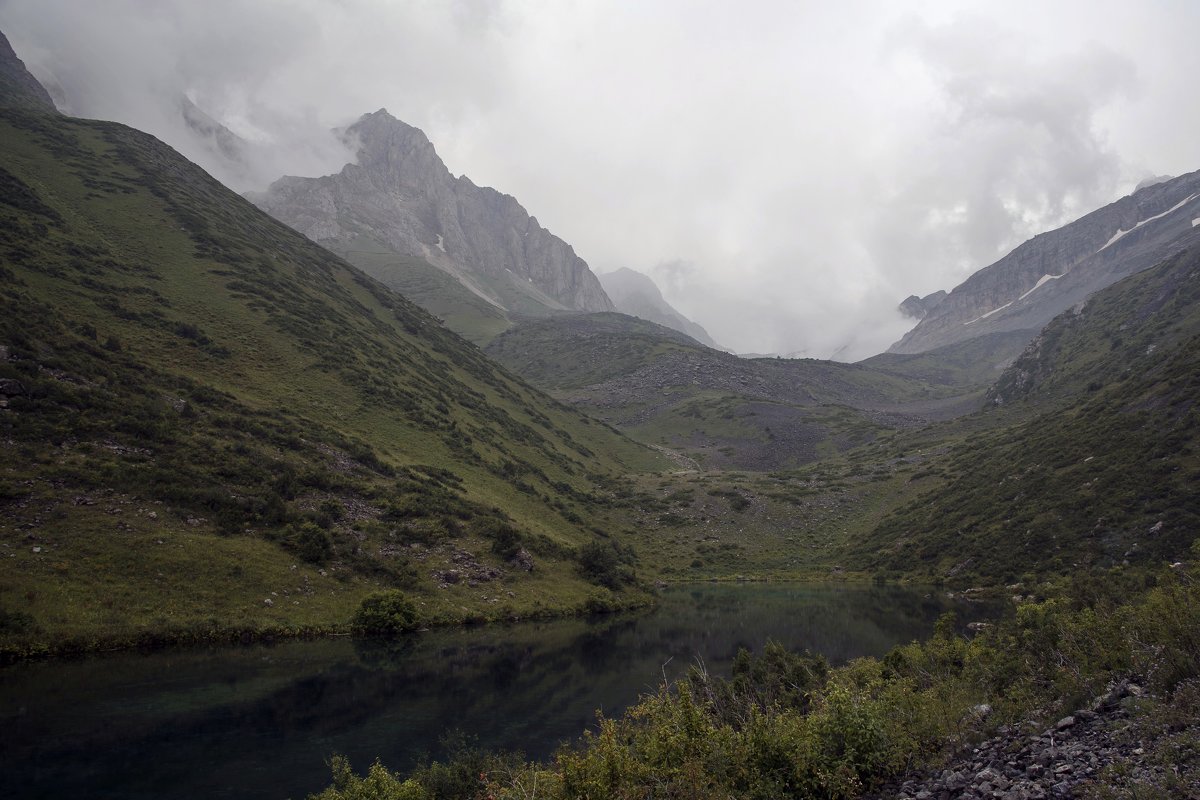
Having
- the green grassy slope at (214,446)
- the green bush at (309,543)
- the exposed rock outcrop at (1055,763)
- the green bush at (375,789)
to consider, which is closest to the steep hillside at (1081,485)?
the exposed rock outcrop at (1055,763)

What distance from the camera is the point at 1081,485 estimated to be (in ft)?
205

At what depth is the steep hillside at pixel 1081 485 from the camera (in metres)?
51.1

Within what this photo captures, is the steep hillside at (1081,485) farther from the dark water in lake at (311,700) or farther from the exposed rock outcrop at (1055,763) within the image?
the exposed rock outcrop at (1055,763)

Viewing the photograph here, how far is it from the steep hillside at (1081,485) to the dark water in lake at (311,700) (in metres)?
15.0

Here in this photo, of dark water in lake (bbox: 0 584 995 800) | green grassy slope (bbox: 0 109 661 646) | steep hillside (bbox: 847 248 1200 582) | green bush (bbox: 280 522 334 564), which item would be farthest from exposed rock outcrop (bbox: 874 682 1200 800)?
green bush (bbox: 280 522 334 564)

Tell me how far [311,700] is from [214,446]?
33.1 meters

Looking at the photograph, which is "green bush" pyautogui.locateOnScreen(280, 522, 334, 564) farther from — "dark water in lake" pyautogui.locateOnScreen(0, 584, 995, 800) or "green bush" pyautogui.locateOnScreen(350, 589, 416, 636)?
"dark water in lake" pyautogui.locateOnScreen(0, 584, 995, 800)

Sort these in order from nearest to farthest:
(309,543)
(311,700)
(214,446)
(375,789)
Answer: (375,789) < (311,700) < (309,543) < (214,446)

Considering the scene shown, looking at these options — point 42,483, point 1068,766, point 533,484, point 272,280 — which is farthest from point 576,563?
point 272,280

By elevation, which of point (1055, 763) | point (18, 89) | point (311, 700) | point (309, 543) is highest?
point (18, 89)

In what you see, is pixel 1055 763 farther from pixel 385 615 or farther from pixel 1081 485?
pixel 1081 485

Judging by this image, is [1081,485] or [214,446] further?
[1081,485]

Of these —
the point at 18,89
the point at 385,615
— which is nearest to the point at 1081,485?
the point at 385,615

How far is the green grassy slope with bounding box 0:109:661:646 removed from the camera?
3706 cm
